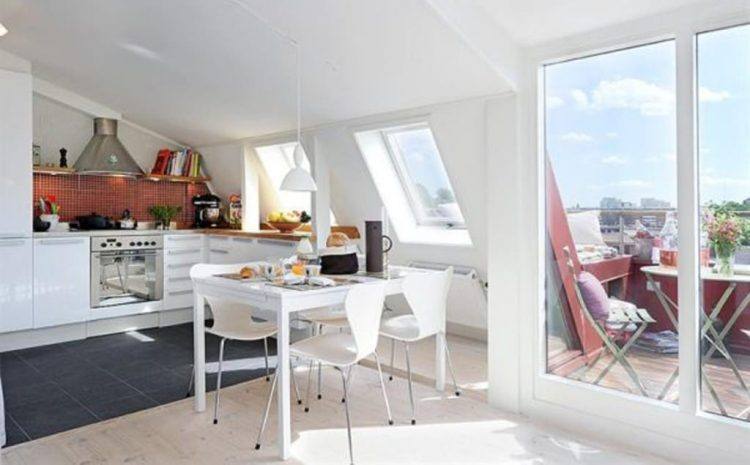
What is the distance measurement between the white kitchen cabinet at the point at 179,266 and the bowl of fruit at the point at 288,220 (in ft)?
2.98

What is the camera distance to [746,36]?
2.13 metres

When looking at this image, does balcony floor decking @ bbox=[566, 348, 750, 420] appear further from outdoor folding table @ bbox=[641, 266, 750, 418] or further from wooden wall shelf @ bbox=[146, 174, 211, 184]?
wooden wall shelf @ bbox=[146, 174, 211, 184]

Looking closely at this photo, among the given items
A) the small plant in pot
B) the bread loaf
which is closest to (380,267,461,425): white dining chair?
the bread loaf

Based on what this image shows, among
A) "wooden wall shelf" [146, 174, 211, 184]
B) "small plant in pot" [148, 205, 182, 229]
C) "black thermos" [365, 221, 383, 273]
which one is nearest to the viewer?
"black thermos" [365, 221, 383, 273]

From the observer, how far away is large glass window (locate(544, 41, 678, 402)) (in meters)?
2.41

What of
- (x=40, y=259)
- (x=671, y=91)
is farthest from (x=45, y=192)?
(x=671, y=91)

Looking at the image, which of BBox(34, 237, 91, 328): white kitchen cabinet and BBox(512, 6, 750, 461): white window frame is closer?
BBox(512, 6, 750, 461): white window frame

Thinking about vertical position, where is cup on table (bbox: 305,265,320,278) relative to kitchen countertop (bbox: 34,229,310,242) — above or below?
below

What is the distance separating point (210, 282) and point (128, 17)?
73.8 inches

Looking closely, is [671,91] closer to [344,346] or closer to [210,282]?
[344,346]

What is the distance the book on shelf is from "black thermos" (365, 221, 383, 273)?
11.1ft

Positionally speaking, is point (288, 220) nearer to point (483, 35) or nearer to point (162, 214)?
point (162, 214)

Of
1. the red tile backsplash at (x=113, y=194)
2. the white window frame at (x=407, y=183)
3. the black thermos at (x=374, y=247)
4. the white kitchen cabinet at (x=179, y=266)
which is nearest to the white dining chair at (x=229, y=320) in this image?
the black thermos at (x=374, y=247)

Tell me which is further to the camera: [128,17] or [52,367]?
[52,367]
